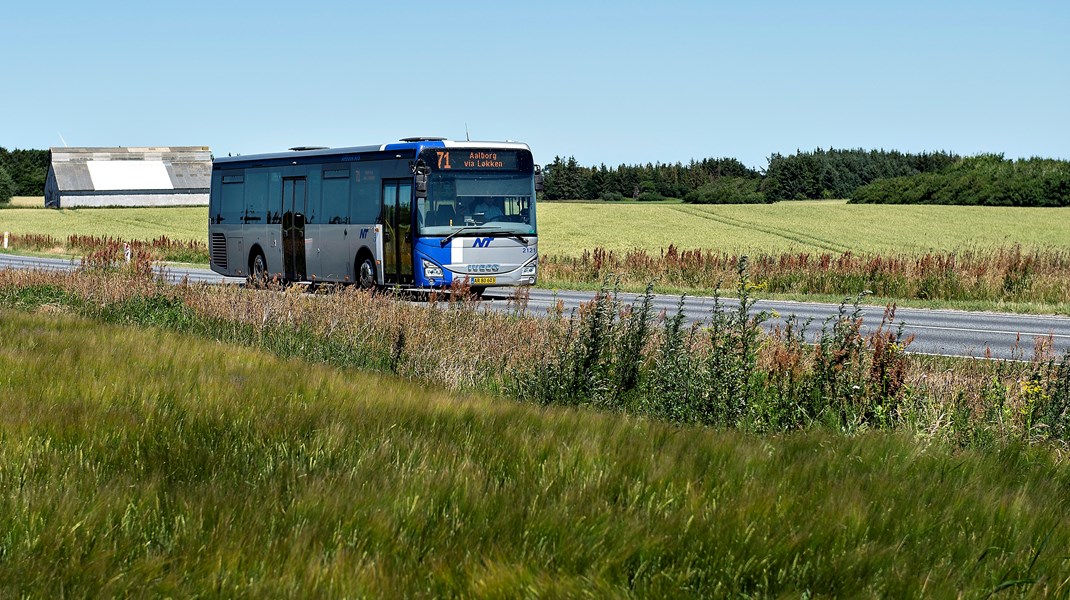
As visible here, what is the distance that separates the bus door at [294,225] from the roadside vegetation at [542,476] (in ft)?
52.3

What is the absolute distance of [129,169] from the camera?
114 metres

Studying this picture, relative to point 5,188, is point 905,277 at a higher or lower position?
lower

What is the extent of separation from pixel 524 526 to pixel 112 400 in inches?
134

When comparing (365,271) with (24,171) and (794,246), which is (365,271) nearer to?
(794,246)

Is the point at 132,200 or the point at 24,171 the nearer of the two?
the point at 132,200

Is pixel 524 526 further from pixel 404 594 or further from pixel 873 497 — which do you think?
pixel 873 497

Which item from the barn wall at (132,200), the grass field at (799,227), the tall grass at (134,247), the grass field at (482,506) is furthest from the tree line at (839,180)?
the grass field at (482,506)

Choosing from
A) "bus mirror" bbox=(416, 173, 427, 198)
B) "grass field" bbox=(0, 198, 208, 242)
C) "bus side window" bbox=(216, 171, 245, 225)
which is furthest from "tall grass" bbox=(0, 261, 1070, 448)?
"grass field" bbox=(0, 198, 208, 242)

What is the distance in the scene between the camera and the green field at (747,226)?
173 ft

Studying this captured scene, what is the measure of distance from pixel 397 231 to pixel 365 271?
57.4 inches

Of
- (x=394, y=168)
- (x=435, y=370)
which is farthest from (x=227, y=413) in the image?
(x=394, y=168)

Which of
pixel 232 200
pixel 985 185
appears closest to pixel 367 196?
pixel 232 200

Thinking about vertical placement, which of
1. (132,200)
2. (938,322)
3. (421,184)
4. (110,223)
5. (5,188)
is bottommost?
(938,322)

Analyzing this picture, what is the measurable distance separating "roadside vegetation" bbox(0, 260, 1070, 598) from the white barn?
4220 inches
